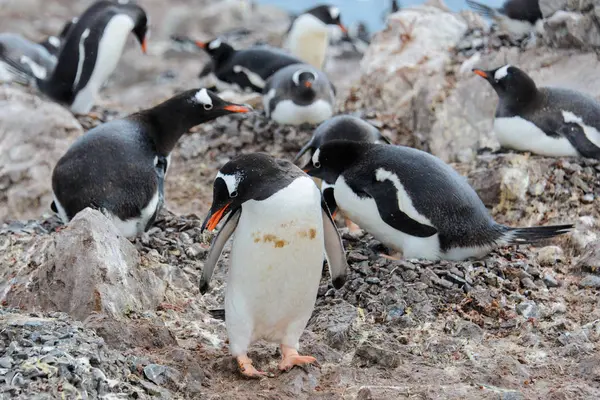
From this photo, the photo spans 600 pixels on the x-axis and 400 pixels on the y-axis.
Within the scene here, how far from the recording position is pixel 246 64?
357 inches

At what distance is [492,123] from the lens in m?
7.13

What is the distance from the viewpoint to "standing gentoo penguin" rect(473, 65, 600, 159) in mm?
6102

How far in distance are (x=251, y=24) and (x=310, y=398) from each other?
15.4 metres

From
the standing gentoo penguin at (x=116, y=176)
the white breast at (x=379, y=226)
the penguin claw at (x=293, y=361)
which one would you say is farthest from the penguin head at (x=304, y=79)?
the penguin claw at (x=293, y=361)

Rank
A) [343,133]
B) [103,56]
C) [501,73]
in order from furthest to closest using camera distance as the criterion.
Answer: [103,56] → [501,73] → [343,133]

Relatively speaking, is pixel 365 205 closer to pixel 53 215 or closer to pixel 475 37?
pixel 53 215

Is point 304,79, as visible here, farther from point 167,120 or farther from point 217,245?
point 217,245

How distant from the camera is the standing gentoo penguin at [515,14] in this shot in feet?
25.5

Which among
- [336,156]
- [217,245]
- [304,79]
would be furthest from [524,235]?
[304,79]

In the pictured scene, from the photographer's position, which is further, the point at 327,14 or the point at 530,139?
the point at 327,14

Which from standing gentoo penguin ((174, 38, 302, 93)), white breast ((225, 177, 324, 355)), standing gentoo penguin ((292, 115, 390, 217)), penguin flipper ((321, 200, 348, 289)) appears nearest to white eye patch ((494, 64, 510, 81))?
standing gentoo penguin ((292, 115, 390, 217))

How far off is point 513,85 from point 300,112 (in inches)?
74.4

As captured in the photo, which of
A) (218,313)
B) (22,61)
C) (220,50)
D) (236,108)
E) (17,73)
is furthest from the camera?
(220,50)

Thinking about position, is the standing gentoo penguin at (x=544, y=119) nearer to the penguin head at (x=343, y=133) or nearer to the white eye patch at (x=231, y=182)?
the penguin head at (x=343, y=133)
